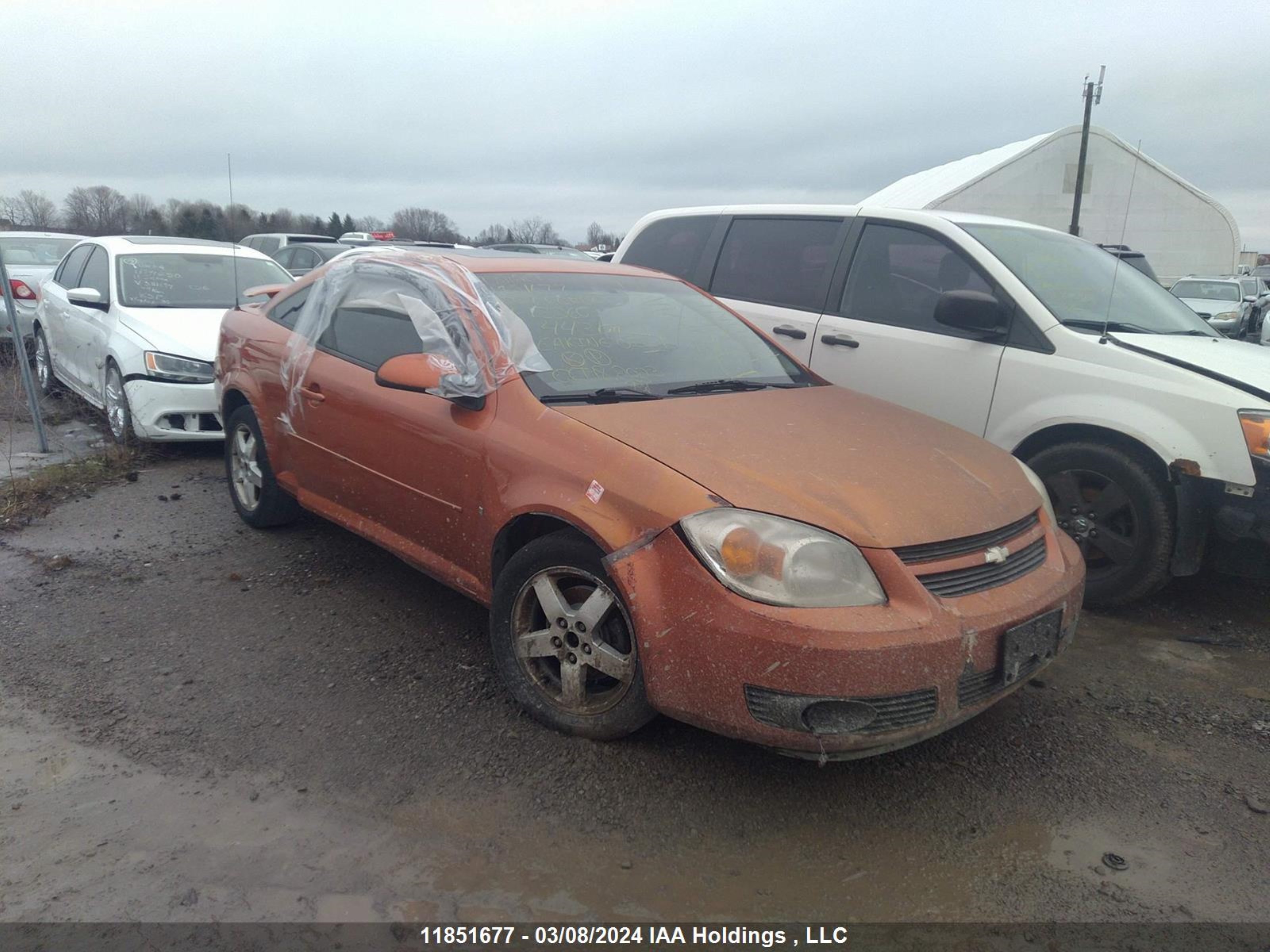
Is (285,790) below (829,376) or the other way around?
below

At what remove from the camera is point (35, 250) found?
12.6 metres

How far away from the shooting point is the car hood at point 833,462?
2723 millimetres

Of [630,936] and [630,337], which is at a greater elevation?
[630,337]

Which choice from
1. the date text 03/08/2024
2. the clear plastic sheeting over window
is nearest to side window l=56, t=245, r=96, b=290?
the clear plastic sheeting over window

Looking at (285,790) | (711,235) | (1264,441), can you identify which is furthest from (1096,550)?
(285,790)

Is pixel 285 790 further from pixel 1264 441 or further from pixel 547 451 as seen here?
pixel 1264 441

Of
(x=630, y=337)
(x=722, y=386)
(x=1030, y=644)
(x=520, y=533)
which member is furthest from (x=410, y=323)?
(x=1030, y=644)

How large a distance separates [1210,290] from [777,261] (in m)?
16.2

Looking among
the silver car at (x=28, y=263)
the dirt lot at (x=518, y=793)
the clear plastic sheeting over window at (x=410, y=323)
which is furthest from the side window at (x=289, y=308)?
the silver car at (x=28, y=263)

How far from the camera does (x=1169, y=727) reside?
131 inches

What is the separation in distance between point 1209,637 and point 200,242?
27.5 feet

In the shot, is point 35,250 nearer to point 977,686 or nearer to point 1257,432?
point 977,686

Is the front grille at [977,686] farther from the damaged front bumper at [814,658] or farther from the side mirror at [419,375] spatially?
the side mirror at [419,375]

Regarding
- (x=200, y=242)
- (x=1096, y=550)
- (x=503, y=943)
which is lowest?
(x=503, y=943)
